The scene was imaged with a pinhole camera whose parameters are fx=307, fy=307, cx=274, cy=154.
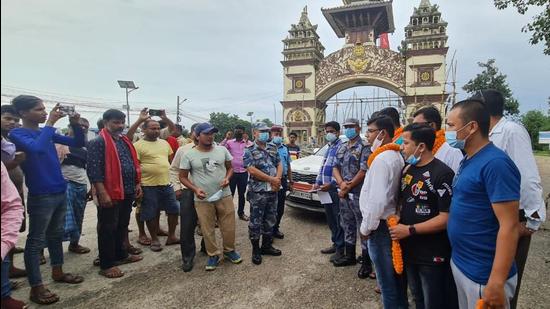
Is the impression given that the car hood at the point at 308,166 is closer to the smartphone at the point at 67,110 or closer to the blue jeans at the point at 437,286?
the blue jeans at the point at 437,286

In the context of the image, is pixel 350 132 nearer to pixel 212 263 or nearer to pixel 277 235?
pixel 277 235

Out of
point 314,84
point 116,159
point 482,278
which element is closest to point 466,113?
point 482,278

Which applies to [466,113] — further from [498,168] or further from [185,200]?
[185,200]

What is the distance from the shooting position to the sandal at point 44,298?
287 centimetres

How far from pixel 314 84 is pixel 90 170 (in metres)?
25.2

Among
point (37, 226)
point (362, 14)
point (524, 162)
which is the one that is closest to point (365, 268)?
point (524, 162)

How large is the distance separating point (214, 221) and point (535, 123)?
1875 inches

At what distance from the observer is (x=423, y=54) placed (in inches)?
962

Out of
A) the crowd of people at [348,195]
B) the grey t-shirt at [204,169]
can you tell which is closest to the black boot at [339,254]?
the crowd of people at [348,195]

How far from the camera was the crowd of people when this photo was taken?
1.64 metres

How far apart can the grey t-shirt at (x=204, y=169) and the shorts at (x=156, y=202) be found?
0.96 meters

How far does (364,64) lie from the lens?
→ 2519 cm

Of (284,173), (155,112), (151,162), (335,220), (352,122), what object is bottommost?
(335,220)

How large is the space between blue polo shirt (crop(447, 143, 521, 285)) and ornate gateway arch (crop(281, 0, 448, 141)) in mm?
24429
